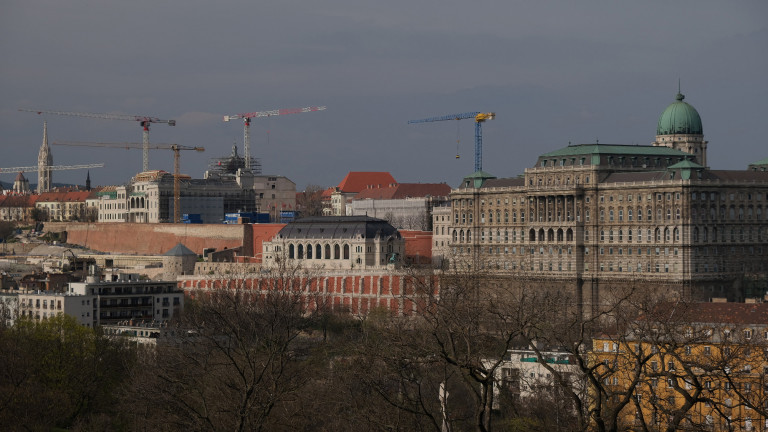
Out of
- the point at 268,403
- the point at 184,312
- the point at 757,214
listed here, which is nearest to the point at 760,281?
the point at 757,214

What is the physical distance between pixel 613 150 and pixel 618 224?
802 centimetres

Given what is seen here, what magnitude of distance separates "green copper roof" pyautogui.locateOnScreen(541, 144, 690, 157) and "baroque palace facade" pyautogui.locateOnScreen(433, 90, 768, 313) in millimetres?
147

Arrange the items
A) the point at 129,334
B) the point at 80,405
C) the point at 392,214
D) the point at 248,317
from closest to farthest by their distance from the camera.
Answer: the point at 80,405 < the point at 248,317 < the point at 129,334 < the point at 392,214

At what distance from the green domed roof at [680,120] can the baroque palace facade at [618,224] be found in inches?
631

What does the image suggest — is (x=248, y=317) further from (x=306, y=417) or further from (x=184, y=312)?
(x=184, y=312)

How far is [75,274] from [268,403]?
102m

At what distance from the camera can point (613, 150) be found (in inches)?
5148

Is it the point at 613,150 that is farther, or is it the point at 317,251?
the point at 317,251

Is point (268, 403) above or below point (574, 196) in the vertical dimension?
below

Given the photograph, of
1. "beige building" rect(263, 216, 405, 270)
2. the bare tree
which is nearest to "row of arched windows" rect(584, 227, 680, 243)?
"beige building" rect(263, 216, 405, 270)

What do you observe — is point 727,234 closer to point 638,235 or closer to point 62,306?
point 638,235

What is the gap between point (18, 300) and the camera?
118 m

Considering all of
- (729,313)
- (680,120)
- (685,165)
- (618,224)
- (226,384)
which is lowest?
(226,384)

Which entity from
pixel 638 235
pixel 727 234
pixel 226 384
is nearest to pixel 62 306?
pixel 638 235
